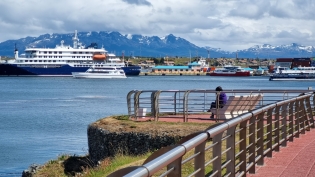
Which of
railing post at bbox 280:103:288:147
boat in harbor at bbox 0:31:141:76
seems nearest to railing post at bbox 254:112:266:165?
railing post at bbox 280:103:288:147

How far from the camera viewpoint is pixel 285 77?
13375 centimetres

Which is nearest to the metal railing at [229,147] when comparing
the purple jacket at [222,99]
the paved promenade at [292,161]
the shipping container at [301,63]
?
the paved promenade at [292,161]

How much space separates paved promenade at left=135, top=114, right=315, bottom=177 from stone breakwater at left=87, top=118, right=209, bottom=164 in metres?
3.28

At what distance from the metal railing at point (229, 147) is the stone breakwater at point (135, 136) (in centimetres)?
292

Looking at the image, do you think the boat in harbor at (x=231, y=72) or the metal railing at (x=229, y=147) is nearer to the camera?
the metal railing at (x=229, y=147)

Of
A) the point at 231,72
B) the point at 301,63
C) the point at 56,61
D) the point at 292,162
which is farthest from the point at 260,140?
the point at 301,63

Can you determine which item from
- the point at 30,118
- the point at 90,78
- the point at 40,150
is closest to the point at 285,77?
the point at 90,78

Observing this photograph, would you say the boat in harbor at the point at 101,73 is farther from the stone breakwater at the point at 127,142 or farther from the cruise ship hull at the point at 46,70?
the stone breakwater at the point at 127,142

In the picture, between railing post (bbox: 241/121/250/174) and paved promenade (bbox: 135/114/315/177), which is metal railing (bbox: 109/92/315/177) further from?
paved promenade (bbox: 135/114/315/177)

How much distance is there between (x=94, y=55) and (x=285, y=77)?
45393 mm

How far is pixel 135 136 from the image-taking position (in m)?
14.6

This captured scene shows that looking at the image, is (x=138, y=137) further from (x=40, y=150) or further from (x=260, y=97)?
(x=40, y=150)

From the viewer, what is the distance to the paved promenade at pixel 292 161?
816 cm

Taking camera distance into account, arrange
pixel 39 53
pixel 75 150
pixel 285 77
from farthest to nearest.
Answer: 1. pixel 39 53
2. pixel 285 77
3. pixel 75 150
